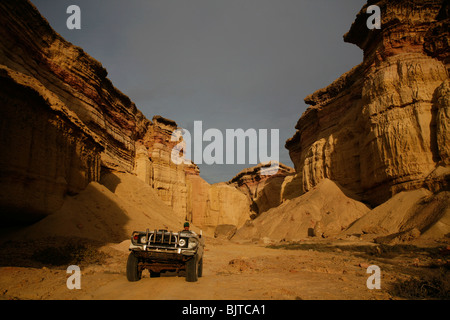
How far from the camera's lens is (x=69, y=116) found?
1438 cm

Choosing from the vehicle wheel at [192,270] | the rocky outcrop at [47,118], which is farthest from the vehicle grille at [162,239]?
the rocky outcrop at [47,118]

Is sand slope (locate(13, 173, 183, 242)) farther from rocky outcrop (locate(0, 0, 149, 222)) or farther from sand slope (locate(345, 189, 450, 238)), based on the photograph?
sand slope (locate(345, 189, 450, 238))

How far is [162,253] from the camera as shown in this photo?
19.6ft

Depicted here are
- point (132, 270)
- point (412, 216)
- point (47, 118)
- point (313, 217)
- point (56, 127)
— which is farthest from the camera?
point (313, 217)

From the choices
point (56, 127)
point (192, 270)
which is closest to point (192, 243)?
point (192, 270)

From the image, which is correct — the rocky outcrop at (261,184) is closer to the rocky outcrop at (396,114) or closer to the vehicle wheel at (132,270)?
the rocky outcrop at (396,114)

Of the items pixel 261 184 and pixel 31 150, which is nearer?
pixel 31 150

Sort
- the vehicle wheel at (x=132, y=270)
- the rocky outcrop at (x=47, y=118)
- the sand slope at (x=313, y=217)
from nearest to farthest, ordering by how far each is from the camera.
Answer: the vehicle wheel at (x=132, y=270) → the rocky outcrop at (x=47, y=118) → the sand slope at (x=313, y=217)

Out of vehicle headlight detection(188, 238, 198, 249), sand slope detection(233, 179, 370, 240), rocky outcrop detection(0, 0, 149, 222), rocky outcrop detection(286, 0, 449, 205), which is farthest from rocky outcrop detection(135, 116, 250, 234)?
vehicle headlight detection(188, 238, 198, 249)

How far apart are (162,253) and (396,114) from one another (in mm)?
26462

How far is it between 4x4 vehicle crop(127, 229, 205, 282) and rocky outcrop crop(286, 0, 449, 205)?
75.0ft

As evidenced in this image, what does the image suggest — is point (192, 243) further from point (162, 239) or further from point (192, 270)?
point (162, 239)

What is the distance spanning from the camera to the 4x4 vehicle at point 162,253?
19.6 ft

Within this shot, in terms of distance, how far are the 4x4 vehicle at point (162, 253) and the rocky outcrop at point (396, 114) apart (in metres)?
22.9
